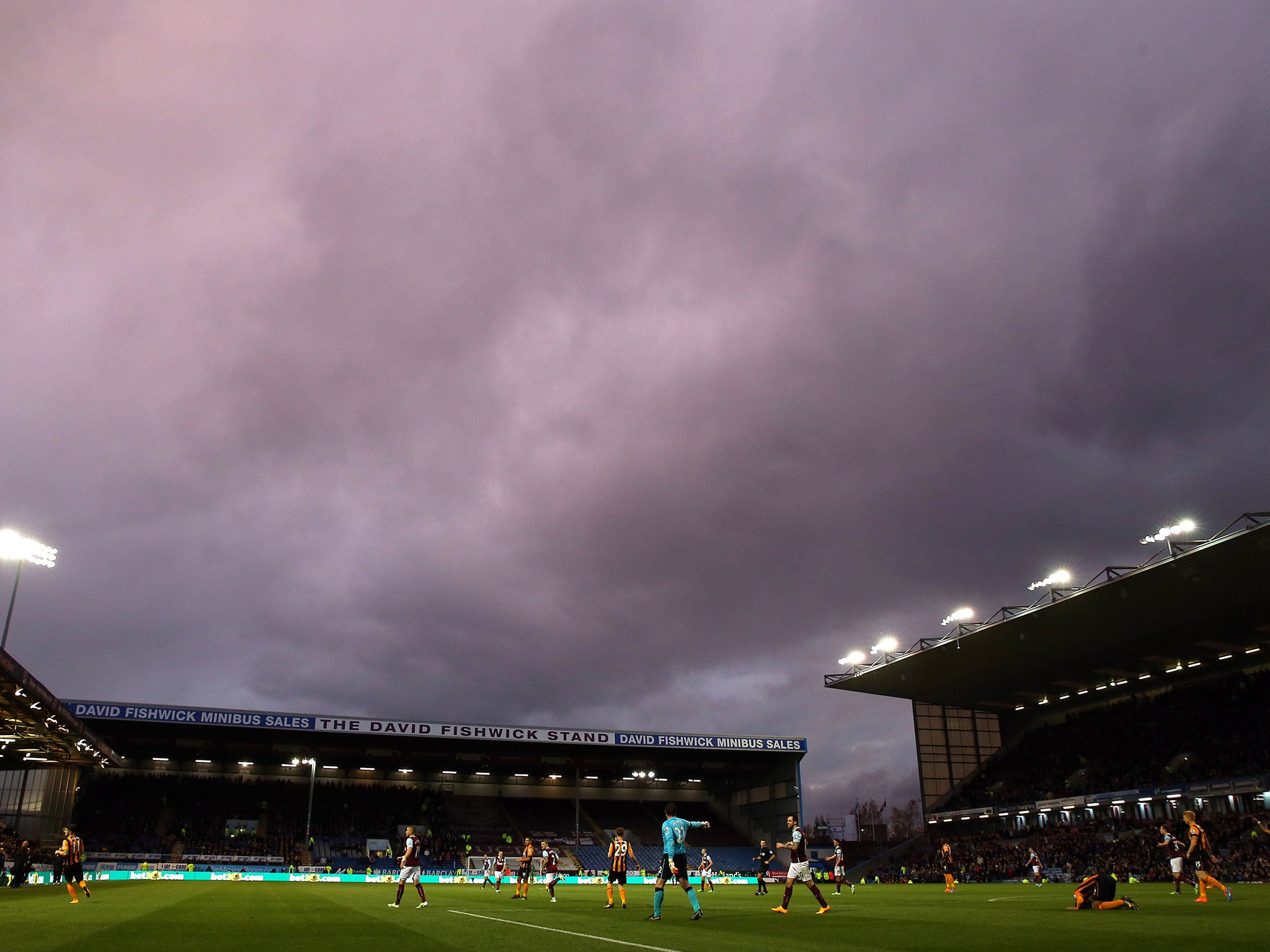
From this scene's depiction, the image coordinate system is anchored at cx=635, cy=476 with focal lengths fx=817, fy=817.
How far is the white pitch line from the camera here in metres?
10.5

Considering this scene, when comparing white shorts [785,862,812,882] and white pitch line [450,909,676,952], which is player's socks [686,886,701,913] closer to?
white pitch line [450,909,676,952]

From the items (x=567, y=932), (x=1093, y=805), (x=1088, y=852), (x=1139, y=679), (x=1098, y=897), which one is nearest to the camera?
(x=567, y=932)

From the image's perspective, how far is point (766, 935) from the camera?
12727mm

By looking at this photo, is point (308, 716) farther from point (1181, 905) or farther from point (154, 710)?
point (1181, 905)

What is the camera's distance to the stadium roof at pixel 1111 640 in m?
42.1

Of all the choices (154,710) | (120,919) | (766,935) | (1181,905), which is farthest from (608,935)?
(154,710)

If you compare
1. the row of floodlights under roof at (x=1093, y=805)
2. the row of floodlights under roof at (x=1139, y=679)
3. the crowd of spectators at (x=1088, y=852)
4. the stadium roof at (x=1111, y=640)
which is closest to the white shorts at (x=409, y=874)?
the crowd of spectators at (x=1088, y=852)

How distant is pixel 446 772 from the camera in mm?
78375

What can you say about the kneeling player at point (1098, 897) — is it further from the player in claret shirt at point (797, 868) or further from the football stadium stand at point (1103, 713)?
the football stadium stand at point (1103, 713)

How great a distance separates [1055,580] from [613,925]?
38207mm

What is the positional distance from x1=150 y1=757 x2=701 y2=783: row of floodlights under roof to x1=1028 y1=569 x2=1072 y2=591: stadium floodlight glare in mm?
45966

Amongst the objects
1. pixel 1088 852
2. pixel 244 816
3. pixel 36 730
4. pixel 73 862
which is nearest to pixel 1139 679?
pixel 1088 852

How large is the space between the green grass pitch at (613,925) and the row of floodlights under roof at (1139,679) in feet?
123

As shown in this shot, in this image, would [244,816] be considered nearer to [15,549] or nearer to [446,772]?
[446,772]
